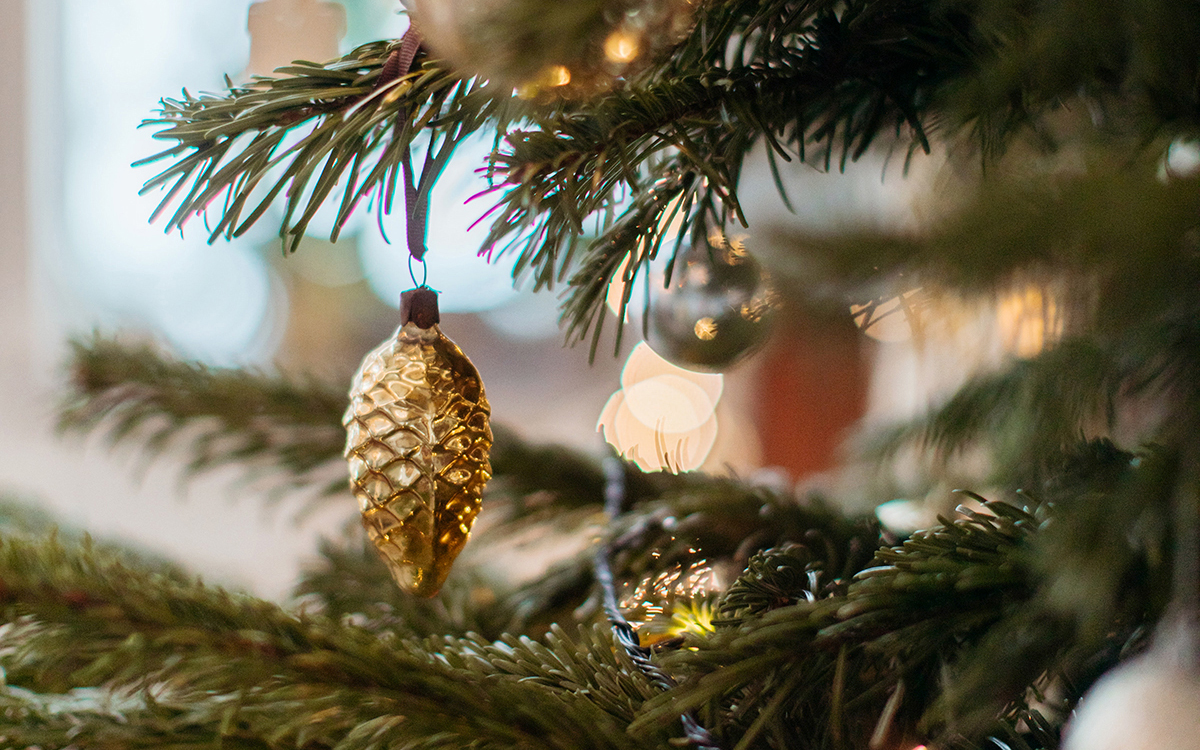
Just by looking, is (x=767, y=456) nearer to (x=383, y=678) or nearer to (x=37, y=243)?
(x=383, y=678)

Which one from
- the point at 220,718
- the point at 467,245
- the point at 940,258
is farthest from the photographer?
the point at 467,245

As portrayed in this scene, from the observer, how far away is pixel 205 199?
7.7 inches

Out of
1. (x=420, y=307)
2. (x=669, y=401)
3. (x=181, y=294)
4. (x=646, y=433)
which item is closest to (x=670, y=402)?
(x=669, y=401)

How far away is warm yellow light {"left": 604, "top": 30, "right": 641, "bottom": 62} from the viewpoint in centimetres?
14

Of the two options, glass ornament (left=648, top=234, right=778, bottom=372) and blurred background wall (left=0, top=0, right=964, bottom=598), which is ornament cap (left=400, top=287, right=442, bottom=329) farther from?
blurred background wall (left=0, top=0, right=964, bottom=598)

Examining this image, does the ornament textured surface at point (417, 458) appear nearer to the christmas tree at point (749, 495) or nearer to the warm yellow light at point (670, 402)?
the christmas tree at point (749, 495)

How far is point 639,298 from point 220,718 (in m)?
0.47

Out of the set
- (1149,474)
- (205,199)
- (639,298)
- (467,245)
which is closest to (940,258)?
(1149,474)

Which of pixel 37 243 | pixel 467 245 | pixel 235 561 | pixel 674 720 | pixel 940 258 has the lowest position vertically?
pixel 235 561

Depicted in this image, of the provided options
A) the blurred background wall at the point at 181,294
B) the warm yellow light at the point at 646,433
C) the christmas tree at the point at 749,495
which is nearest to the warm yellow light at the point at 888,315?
the christmas tree at the point at 749,495

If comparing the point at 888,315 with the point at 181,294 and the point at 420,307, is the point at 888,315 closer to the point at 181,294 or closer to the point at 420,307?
the point at 420,307

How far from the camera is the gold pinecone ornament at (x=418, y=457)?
0.23 metres

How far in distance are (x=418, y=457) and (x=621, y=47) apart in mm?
131

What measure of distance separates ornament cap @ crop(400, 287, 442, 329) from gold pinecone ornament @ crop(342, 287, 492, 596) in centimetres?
1
